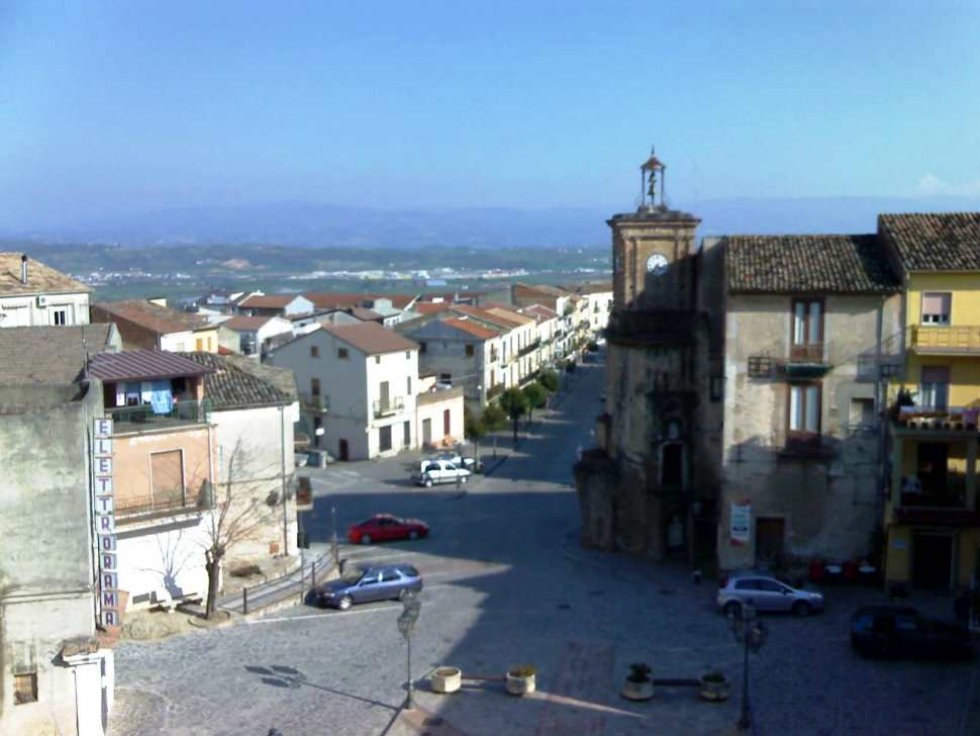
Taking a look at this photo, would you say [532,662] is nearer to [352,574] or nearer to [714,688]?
[714,688]

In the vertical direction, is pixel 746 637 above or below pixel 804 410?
below

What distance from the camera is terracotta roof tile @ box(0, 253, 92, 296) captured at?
1704 inches

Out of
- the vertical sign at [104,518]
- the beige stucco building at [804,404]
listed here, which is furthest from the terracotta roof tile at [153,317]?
the vertical sign at [104,518]

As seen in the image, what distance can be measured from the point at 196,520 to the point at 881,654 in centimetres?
1603

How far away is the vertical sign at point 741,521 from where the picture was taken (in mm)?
29562

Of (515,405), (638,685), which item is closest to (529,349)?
(515,405)

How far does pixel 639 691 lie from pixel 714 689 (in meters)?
1.41

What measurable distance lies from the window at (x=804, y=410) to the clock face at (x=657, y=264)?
6192 millimetres

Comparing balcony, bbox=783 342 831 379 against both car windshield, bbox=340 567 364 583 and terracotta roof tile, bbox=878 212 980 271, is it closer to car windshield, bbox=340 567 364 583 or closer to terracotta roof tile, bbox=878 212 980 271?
terracotta roof tile, bbox=878 212 980 271

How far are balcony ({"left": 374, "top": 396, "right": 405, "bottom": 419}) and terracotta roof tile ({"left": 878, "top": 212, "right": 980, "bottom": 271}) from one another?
27.6 m

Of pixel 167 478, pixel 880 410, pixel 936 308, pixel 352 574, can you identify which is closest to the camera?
pixel 167 478

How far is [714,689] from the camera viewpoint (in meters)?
21.3

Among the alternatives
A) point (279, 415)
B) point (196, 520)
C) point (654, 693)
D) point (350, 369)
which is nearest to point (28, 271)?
point (350, 369)

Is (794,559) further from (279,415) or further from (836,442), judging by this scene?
(279,415)
